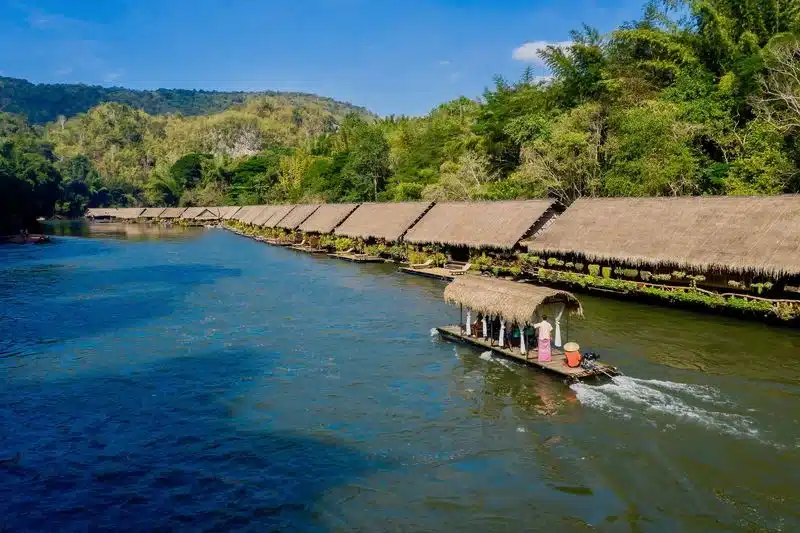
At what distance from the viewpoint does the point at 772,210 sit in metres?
20.9

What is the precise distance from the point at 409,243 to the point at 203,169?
107498 millimetres

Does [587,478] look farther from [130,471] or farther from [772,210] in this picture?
[772,210]

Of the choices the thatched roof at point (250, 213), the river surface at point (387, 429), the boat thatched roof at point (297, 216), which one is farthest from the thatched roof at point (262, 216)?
the river surface at point (387, 429)

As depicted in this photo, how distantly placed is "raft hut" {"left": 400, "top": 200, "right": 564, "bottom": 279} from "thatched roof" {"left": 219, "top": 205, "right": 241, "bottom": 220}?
6980 centimetres

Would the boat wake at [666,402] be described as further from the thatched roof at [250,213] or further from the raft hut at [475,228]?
the thatched roof at [250,213]

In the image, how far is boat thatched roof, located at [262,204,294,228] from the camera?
6788cm

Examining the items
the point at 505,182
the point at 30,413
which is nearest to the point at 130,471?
the point at 30,413

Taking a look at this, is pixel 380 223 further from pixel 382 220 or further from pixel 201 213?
pixel 201 213

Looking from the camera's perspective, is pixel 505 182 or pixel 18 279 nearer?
pixel 18 279

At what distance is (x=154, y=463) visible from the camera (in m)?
11.4

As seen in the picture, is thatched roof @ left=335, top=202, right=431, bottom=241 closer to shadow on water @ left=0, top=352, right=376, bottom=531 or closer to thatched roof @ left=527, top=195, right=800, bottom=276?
thatched roof @ left=527, top=195, right=800, bottom=276

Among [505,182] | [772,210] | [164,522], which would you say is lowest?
[164,522]

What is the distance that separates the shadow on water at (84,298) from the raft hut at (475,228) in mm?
12698

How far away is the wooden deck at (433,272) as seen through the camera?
3099 cm
